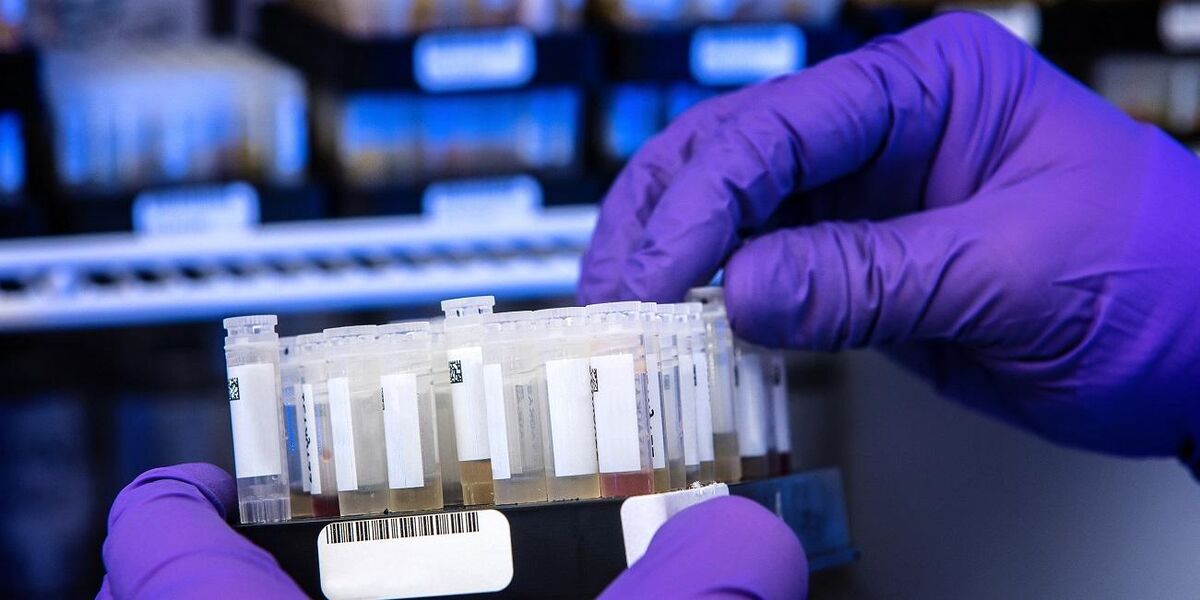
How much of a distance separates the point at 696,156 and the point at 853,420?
0.58 meters

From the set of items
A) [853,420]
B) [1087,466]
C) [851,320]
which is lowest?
[853,420]

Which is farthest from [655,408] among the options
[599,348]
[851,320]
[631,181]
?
[631,181]

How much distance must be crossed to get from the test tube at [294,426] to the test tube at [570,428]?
17 cm

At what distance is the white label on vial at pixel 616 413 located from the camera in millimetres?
749

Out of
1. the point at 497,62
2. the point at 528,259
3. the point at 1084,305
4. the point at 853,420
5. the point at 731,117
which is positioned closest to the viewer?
the point at 1084,305

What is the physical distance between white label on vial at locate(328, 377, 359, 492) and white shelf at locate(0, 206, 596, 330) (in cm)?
119

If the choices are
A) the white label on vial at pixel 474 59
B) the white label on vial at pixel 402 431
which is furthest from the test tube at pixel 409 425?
the white label on vial at pixel 474 59

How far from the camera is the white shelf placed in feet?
6.29

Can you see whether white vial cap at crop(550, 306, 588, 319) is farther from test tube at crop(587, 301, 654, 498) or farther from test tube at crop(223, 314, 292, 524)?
test tube at crop(223, 314, 292, 524)

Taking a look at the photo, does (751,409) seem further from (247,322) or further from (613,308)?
(247,322)

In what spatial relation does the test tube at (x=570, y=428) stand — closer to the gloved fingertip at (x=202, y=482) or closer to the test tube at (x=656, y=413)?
the test tube at (x=656, y=413)

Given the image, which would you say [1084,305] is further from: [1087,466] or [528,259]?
[528,259]

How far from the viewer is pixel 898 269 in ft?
3.31

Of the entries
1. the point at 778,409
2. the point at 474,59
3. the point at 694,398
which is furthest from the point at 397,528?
the point at 474,59
